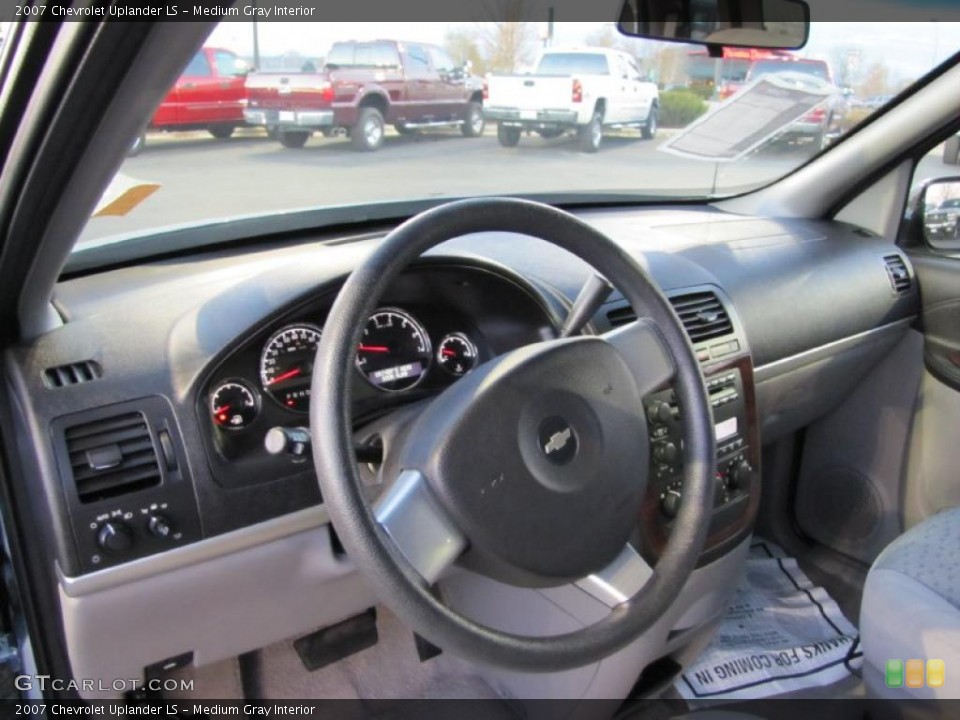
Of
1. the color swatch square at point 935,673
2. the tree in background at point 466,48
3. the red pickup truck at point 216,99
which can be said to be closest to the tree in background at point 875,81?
the tree in background at point 466,48

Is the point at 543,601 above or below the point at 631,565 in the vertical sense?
below

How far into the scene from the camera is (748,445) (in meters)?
2.23

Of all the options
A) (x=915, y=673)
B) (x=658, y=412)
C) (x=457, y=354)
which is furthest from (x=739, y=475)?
(x=457, y=354)

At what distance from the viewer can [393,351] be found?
1828 mm

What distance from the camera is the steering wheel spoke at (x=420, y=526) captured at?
1223mm

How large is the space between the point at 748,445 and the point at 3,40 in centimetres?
182

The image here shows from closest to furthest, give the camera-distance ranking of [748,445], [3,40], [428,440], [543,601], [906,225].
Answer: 1. [3,40]
2. [428,440]
3. [543,601]
4. [748,445]
5. [906,225]

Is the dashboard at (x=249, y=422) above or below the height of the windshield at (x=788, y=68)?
below

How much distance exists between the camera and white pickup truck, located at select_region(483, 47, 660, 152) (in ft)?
10.4

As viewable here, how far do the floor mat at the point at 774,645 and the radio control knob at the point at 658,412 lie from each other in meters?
0.96

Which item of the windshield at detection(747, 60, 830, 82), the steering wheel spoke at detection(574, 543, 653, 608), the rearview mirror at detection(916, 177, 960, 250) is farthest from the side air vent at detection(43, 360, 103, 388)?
the rearview mirror at detection(916, 177, 960, 250)

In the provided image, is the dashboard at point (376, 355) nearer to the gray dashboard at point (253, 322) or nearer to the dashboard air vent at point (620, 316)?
the gray dashboard at point (253, 322)

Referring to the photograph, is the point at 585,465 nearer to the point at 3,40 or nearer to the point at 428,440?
the point at 428,440

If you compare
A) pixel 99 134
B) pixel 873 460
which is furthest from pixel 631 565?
pixel 873 460
